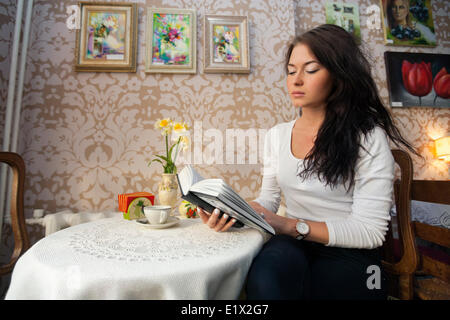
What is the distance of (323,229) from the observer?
2.17 ft

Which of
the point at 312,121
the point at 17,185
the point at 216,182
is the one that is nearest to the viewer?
the point at 216,182

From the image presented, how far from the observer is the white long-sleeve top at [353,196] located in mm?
646

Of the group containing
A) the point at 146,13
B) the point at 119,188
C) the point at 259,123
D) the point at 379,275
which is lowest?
the point at 379,275

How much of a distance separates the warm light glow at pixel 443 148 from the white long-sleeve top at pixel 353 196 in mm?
1485

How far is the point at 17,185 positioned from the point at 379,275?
1.49 metres

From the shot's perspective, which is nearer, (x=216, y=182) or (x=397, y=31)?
(x=216, y=182)

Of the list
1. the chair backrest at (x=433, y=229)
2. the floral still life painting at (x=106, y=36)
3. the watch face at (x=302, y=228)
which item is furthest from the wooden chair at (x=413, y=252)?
the floral still life painting at (x=106, y=36)

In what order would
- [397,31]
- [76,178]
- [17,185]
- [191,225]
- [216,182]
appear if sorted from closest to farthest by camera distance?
[216,182] < [191,225] < [17,185] < [76,178] < [397,31]

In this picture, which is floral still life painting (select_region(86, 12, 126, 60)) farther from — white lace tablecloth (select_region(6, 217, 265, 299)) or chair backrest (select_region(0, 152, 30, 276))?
white lace tablecloth (select_region(6, 217, 265, 299))

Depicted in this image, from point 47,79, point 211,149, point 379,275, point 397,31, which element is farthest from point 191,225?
point 397,31

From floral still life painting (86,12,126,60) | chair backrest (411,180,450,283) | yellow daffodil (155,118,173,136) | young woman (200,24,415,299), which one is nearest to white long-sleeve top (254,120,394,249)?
young woman (200,24,415,299)

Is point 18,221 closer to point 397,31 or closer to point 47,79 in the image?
point 47,79

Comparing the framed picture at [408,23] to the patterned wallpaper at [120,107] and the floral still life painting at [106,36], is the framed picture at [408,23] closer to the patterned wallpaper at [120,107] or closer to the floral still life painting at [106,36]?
the patterned wallpaper at [120,107]

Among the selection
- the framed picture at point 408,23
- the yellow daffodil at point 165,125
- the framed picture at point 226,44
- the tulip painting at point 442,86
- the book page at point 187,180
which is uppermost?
the framed picture at point 408,23
